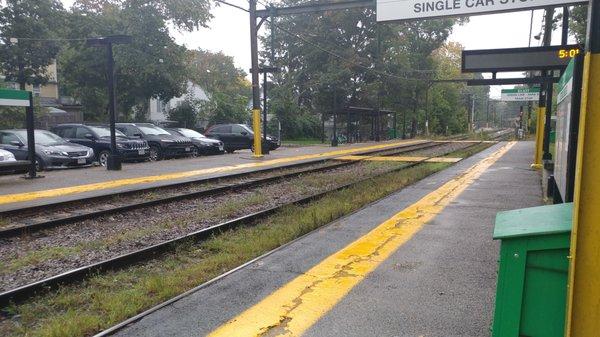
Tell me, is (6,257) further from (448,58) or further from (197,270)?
(448,58)

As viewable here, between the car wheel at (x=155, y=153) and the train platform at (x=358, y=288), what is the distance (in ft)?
47.4

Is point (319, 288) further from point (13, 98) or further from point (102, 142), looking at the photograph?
point (102, 142)

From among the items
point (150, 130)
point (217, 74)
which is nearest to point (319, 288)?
point (150, 130)

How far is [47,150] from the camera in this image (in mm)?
15328

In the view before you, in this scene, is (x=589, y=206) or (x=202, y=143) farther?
(x=202, y=143)

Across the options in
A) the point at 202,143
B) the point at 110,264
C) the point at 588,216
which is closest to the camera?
the point at 588,216

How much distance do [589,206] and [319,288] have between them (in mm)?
2604

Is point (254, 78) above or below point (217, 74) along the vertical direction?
below

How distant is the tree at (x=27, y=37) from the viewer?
34875 mm

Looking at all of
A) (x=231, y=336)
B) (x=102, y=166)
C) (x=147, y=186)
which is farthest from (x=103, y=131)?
(x=231, y=336)

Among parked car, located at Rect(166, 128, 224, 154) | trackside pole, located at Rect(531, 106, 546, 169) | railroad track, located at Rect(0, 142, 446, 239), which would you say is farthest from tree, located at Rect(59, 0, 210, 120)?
trackside pole, located at Rect(531, 106, 546, 169)

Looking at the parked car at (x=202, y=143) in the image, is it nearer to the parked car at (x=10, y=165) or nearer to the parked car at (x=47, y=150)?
the parked car at (x=47, y=150)

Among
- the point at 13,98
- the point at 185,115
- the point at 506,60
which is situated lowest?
the point at 185,115

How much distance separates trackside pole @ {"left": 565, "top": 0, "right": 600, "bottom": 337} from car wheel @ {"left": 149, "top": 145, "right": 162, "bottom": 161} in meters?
19.3
